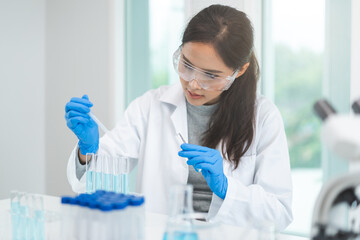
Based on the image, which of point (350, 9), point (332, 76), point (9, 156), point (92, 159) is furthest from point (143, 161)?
point (9, 156)

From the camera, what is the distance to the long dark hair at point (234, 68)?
5.67ft

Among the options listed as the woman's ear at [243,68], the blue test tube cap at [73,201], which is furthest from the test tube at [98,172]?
the woman's ear at [243,68]

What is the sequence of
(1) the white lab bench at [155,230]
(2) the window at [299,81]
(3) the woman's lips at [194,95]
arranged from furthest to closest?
(2) the window at [299,81], (3) the woman's lips at [194,95], (1) the white lab bench at [155,230]

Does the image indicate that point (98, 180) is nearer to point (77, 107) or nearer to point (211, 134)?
point (77, 107)

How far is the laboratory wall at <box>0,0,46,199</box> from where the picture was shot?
330 centimetres

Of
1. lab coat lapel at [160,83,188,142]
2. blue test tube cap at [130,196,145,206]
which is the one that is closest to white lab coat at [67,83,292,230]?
lab coat lapel at [160,83,188,142]

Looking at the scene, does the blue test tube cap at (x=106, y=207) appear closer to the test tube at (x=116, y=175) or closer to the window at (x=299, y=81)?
the test tube at (x=116, y=175)

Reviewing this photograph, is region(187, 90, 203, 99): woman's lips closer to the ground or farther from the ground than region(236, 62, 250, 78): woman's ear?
closer to the ground

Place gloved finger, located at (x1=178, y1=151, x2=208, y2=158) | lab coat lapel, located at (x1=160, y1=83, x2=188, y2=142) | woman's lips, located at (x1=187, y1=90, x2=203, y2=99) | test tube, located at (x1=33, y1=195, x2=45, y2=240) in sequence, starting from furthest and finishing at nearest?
1. lab coat lapel, located at (x1=160, y1=83, x2=188, y2=142)
2. woman's lips, located at (x1=187, y1=90, x2=203, y2=99)
3. gloved finger, located at (x1=178, y1=151, x2=208, y2=158)
4. test tube, located at (x1=33, y1=195, x2=45, y2=240)

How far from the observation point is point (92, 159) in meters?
1.36

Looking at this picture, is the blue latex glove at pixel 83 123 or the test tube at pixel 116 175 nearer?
the test tube at pixel 116 175

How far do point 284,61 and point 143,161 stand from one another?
1176 mm

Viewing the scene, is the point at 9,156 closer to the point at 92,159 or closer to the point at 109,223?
the point at 92,159

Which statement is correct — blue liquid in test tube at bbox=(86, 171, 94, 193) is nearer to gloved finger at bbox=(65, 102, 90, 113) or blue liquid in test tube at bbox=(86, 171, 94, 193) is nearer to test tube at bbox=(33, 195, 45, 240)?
test tube at bbox=(33, 195, 45, 240)
